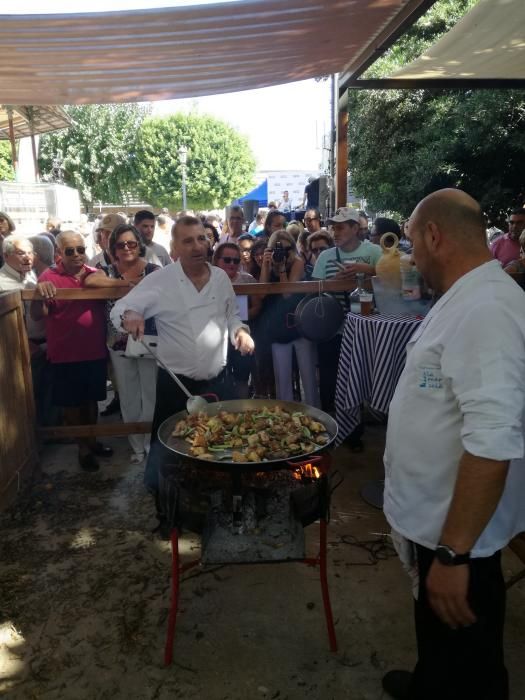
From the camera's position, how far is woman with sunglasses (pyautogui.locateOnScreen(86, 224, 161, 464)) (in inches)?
169

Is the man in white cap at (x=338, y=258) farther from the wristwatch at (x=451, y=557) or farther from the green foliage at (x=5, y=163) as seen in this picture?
the green foliage at (x=5, y=163)

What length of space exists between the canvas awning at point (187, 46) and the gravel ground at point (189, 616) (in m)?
3.96

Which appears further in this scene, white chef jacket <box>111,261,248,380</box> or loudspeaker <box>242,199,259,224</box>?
loudspeaker <box>242,199,259,224</box>

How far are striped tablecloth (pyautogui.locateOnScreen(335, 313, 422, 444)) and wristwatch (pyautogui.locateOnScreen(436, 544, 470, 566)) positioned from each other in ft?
6.19

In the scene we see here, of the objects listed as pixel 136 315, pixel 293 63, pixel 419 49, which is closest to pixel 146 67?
pixel 293 63

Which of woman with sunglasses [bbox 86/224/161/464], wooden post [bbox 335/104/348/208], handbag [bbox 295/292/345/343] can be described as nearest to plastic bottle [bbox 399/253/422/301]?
handbag [bbox 295/292/345/343]

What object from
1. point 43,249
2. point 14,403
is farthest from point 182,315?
point 43,249

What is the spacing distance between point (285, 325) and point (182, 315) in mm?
1524

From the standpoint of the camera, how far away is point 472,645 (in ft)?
5.49

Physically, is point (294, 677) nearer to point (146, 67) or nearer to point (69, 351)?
point (69, 351)

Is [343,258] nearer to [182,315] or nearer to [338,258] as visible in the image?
[338,258]

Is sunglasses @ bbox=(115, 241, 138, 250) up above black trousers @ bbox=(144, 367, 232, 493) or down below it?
above

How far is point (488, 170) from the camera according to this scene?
10875mm

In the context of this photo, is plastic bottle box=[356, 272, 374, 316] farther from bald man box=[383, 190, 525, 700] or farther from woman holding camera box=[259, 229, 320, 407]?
bald man box=[383, 190, 525, 700]
